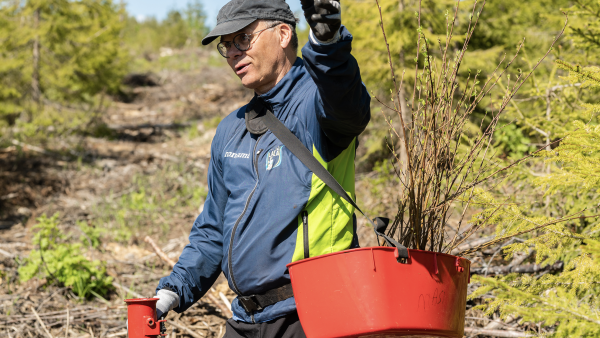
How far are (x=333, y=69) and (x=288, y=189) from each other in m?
0.59

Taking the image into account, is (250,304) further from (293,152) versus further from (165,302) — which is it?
(293,152)

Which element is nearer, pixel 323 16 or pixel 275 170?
pixel 323 16

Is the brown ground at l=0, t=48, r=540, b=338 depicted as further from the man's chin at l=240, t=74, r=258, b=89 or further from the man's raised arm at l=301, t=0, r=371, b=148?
the man's chin at l=240, t=74, r=258, b=89

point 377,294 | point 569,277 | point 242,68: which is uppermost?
point 242,68

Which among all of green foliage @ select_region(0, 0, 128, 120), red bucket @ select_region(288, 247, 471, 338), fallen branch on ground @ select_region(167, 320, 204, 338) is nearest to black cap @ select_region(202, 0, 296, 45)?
red bucket @ select_region(288, 247, 471, 338)

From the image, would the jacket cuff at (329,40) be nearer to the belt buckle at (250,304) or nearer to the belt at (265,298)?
the belt at (265,298)

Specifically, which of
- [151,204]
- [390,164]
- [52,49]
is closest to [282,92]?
[390,164]

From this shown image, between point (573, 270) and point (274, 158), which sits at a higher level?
point (274, 158)

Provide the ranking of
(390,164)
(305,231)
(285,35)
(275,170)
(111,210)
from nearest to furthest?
1. (305,231)
2. (275,170)
3. (285,35)
4. (390,164)
5. (111,210)

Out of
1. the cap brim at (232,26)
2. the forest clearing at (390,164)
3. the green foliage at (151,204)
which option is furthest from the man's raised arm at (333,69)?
the green foliage at (151,204)

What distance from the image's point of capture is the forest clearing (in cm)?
199

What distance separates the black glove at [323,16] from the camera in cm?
153

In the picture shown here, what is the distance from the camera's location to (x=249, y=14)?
86.4 inches

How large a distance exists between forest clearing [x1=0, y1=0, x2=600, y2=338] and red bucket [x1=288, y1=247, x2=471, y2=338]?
21 centimetres
